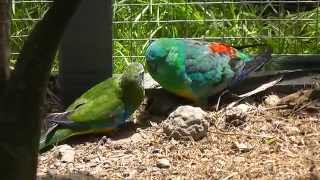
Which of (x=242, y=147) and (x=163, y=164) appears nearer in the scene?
(x=163, y=164)

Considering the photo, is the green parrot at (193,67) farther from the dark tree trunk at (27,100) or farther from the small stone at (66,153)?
the dark tree trunk at (27,100)

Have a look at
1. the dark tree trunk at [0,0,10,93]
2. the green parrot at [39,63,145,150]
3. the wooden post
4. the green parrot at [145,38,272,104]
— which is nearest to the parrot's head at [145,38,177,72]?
the green parrot at [145,38,272,104]

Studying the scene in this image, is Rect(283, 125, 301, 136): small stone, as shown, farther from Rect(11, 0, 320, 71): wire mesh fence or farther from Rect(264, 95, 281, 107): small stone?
Rect(11, 0, 320, 71): wire mesh fence

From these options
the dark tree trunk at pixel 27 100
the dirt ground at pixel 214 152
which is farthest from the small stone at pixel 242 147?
the dark tree trunk at pixel 27 100

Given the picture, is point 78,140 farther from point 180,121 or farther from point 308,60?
point 308,60

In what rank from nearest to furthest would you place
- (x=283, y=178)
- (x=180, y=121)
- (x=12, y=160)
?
(x=12, y=160)
(x=283, y=178)
(x=180, y=121)

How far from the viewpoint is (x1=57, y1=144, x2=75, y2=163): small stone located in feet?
11.1

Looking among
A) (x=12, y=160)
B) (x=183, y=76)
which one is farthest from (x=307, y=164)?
(x=12, y=160)

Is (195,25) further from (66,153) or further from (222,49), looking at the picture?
(66,153)

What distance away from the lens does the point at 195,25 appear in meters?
4.71

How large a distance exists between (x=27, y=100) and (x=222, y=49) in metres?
1.85

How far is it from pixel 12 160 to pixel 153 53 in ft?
5.30

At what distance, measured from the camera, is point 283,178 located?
305 cm

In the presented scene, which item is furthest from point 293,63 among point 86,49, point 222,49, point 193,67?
point 86,49
